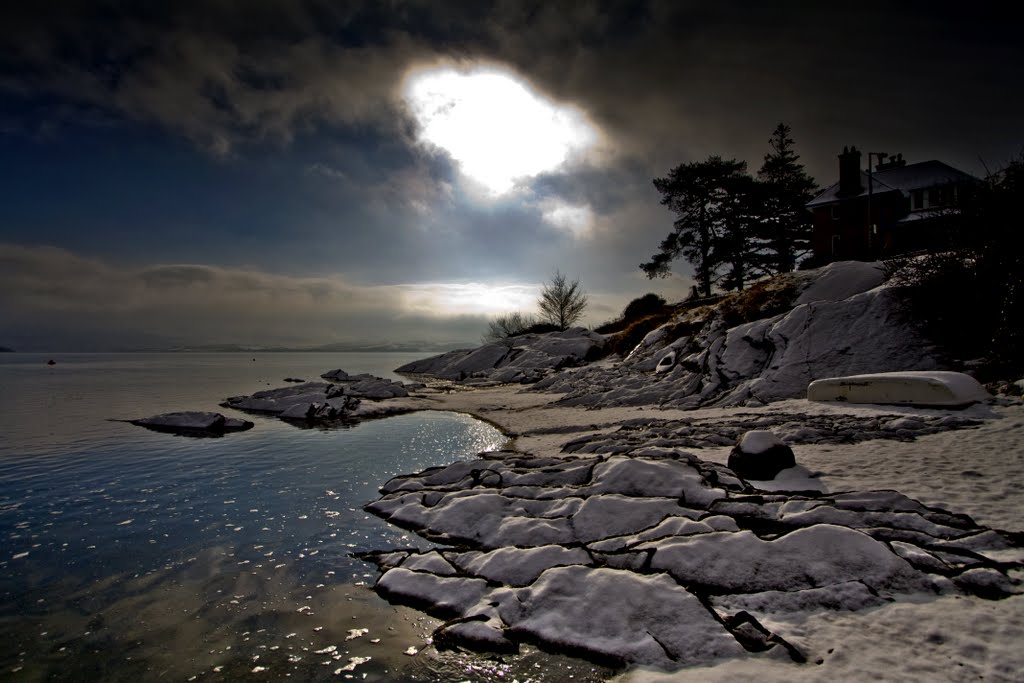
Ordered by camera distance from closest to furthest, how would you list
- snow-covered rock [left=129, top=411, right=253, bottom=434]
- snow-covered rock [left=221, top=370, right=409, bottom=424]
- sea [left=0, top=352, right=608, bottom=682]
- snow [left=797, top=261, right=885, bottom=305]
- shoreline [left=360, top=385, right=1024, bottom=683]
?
shoreline [left=360, top=385, right=1024, bottom=683], sea [left=0, top=352, right=608, bottom=682], snow-covered rock [left=129, top=411, right=253, bottom=434], snow [left=797, top=261, right=885, bottom=305], snow-covered rock [left=221, top=370, right=409, bottom=424]

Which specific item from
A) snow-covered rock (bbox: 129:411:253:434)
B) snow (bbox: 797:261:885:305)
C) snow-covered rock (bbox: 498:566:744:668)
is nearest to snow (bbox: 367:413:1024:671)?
snow-covered rock (bbox: 498:566:744:668)

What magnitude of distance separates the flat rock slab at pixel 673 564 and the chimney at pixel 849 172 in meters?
44.2

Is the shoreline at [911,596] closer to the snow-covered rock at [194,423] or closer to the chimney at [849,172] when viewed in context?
the snow-covered rock at [194,423]

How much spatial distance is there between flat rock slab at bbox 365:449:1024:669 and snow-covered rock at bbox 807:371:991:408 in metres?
6.72

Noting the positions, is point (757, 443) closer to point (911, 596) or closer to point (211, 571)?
point (911, 596)

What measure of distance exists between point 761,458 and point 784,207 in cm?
4404

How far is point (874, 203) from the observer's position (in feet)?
129

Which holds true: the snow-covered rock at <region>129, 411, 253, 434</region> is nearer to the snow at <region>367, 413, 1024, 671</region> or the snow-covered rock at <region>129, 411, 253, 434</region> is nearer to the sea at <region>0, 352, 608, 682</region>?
the sea at <region>0, 352, 608, 682</region>

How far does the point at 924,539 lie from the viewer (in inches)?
212

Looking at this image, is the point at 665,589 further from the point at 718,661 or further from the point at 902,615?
the point at 902,615

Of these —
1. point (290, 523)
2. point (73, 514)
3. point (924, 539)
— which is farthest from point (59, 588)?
point (924, 539)

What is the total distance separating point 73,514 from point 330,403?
1350 centimetres

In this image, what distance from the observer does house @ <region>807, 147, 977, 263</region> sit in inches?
1491

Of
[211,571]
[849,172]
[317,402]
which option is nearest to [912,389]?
[211,571]
